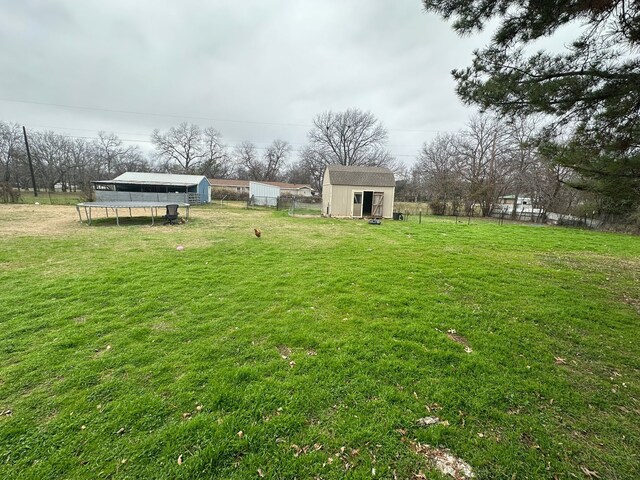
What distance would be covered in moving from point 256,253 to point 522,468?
6779 mm

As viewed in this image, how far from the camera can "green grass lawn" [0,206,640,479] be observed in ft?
6.23

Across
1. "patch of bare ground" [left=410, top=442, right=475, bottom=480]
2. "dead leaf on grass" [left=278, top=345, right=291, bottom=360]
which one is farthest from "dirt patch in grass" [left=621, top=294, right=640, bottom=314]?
"dead leaf on grass" [left=278, top=345, right=291, bottom=360]

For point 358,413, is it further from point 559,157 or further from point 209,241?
point 209,241

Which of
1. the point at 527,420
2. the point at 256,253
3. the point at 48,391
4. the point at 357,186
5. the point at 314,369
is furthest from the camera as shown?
the point at 357,186

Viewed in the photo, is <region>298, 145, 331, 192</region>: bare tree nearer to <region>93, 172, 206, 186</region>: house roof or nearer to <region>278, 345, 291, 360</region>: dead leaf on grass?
<region>93, 172, 206, 186</region>: house roof

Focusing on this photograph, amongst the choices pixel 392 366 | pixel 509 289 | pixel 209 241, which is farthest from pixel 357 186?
pixel 392 366

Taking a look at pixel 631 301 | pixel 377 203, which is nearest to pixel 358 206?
Result: pixel 377 203

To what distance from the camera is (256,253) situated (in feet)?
25.3

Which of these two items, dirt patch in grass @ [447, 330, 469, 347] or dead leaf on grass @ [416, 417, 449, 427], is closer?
dead leaf on grass @ [416, 417, 449, 427]

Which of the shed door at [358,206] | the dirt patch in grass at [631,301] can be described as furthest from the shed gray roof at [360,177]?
the dirt patch in grass at [631,301]

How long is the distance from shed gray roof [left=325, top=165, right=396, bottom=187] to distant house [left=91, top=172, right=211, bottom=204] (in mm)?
15541

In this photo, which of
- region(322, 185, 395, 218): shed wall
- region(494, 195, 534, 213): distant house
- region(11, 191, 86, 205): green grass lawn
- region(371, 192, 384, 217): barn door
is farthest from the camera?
region(494, 195, 534, 213): distant house

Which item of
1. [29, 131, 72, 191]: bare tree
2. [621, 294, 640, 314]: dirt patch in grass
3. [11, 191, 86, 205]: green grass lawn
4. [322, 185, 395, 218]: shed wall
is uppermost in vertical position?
[29, 131, 72, 191]: bare tree

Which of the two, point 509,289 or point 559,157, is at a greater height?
point 559,157
